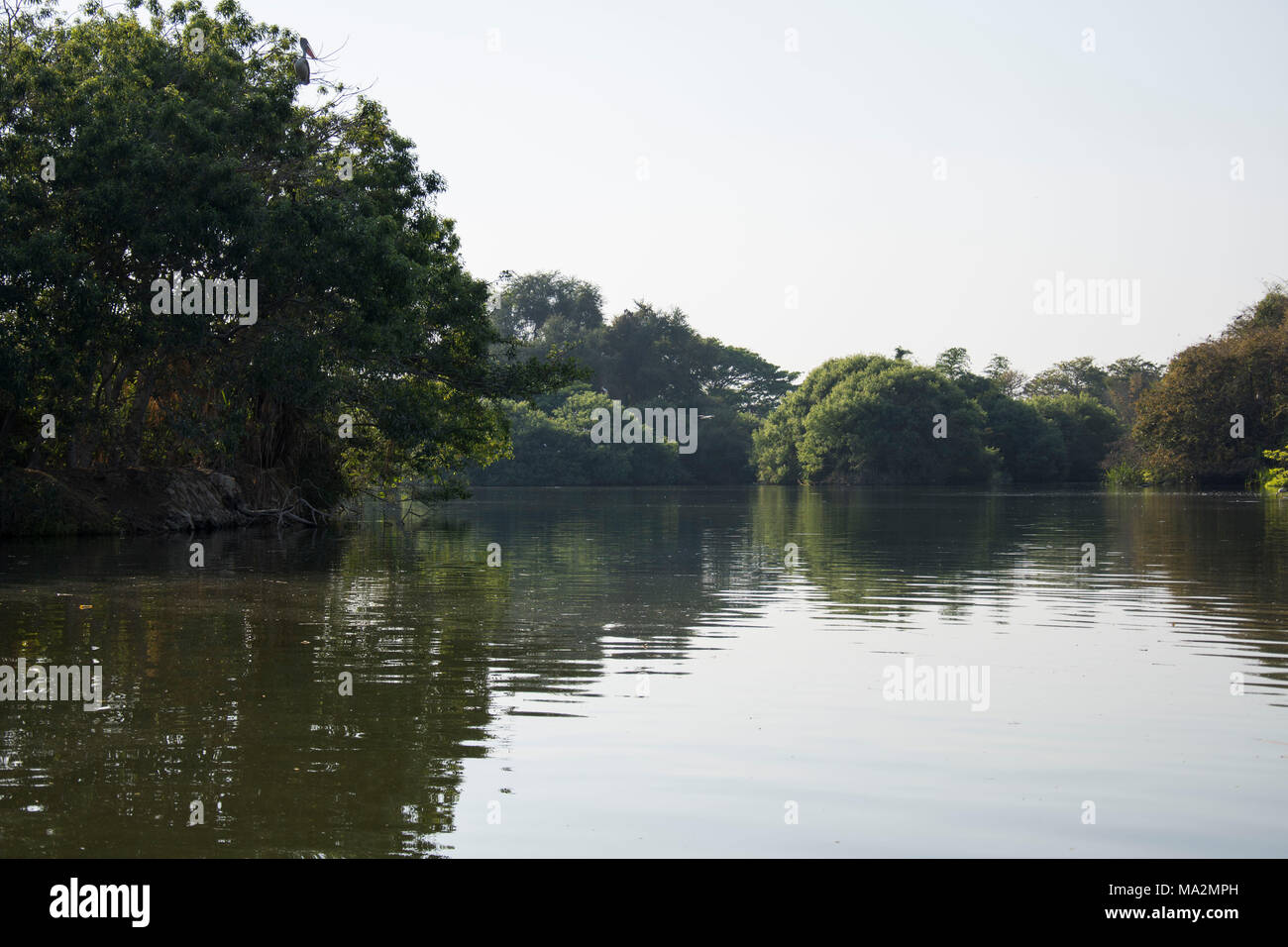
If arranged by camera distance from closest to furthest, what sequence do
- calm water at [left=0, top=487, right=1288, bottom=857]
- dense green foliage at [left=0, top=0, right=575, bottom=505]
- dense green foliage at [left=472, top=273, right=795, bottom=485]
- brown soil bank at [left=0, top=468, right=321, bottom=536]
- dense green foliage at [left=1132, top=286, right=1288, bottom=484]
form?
calm water at [left=0, top=487, right=1288, bottom=857], dense green foliage at [left=0, top=0, right=575, bottom=505], brown soil bank at [left=0, top=468, right=321, bottom=536], dense green foliage at [left=1132, top=286, right=1288, bottom=484], dense green foliage at [left=472, top=273, right=795, bottom=485]

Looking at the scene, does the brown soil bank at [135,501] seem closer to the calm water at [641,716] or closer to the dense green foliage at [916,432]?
the calm water at [641,716]

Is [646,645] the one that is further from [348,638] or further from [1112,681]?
[1112,681]

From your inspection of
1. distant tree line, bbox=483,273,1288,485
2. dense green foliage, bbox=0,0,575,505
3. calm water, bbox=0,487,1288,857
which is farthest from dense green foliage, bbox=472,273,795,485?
calm water, bbox=0,487,1288,857

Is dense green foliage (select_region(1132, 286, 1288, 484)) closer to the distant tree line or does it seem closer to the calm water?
the distant tree line

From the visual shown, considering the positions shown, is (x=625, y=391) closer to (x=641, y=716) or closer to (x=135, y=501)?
(x=135, y=501)

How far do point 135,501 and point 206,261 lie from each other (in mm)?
6321

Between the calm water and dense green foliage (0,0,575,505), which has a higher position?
dense green foliage (0,0,575,505)

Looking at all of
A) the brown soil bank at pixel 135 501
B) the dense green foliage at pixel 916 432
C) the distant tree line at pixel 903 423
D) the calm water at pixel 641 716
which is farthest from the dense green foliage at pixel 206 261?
the dense green foliage at pixel 916 432

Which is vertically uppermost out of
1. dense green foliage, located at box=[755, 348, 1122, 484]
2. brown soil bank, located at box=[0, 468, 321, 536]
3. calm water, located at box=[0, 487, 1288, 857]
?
dense green foliage, located at box=[755, 348, 1122, 484]

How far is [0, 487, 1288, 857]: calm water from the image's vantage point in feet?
21.4

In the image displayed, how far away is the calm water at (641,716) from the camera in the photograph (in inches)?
257

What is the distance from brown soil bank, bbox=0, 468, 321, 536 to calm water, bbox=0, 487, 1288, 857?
8359 mm

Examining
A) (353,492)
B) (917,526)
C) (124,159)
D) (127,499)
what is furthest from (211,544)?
(917,526)
